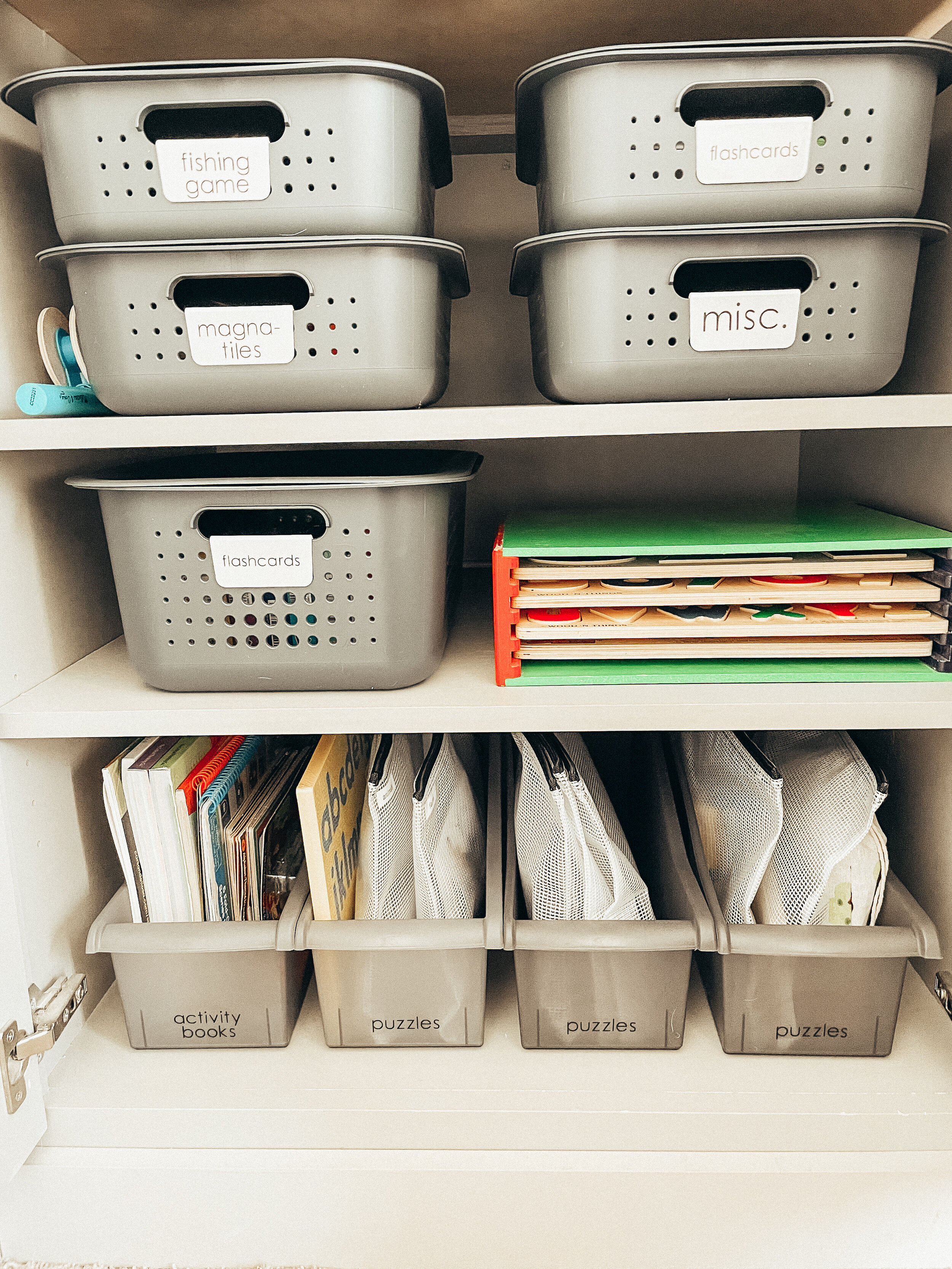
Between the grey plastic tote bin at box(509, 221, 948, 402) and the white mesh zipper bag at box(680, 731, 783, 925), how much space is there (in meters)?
0.35

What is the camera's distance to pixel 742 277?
80 centimetres

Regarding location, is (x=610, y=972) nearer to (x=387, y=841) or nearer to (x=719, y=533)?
(x=387, y=841)

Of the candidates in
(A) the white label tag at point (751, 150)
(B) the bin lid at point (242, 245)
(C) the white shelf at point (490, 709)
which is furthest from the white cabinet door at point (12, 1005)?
(A) the white label tag at point (751, 150)

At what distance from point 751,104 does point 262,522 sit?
64cm

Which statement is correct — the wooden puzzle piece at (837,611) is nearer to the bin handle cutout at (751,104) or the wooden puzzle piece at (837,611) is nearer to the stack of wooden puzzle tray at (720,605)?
the stack of wooden puzzle tray at (720,605)

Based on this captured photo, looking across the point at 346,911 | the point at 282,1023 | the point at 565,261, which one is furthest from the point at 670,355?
the point at 282,1023

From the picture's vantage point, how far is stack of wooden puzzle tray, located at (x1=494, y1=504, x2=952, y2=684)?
675 millimetres

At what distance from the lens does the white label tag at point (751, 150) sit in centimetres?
59

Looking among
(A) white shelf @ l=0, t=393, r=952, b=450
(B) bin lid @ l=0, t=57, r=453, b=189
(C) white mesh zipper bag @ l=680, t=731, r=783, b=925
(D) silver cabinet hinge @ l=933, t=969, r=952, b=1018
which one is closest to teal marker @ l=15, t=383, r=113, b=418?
(A) white shelf @ l=0, t=393, r=952, b=450

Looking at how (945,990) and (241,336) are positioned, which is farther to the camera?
(945,990)

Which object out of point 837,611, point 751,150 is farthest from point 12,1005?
point 751,150

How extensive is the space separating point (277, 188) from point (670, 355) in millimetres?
336

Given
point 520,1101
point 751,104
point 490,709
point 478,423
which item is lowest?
point 520,1101

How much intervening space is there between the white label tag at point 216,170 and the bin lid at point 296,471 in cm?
22
